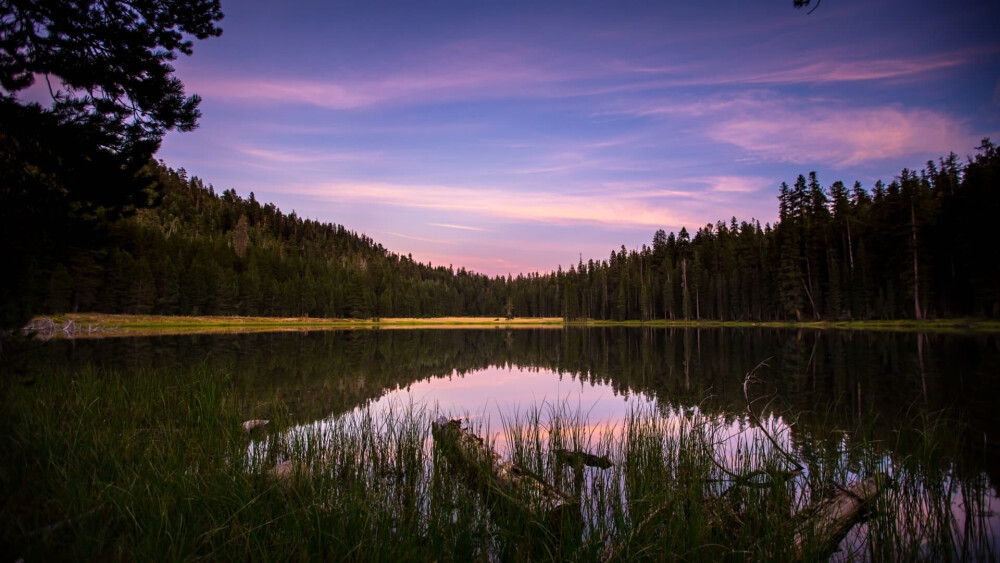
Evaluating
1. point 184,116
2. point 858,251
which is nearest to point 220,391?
point 184,116

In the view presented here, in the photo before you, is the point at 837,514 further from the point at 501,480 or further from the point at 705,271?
the point at 705,271

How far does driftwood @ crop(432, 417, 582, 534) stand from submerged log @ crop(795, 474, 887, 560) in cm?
196

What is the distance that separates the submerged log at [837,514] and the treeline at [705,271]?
8595 millimetres

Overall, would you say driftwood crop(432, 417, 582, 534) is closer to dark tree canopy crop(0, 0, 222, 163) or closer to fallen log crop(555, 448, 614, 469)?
fallen log crop(555, 448, 614, 469)

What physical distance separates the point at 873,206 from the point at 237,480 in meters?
72.7

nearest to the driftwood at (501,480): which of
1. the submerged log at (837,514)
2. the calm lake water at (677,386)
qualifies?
the calm lake water at (677,386)

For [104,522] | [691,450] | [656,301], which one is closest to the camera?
[104,522]

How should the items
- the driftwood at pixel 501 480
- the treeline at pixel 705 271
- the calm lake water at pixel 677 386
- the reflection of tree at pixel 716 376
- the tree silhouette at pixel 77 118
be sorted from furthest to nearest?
the treeline at pixel 705 271 → the reflection of tree at pixel 716 376 → the calm lake water at pixel 677 386 → the tree silhouette at pixel 77 118 → the driftwood at pixel 501 480

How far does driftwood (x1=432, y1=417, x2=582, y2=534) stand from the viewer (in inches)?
168

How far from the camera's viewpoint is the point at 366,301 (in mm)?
107312

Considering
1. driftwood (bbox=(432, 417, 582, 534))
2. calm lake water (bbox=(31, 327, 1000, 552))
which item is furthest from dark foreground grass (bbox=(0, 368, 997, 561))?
calm lake water (bbox=(31, 327, 1000, 552))

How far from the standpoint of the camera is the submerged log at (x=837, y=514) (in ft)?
13.4

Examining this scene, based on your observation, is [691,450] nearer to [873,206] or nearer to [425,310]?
[873,206]

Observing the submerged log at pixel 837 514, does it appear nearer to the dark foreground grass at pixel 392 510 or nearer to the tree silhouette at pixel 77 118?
the dark foreground grass at pixel 392 510
